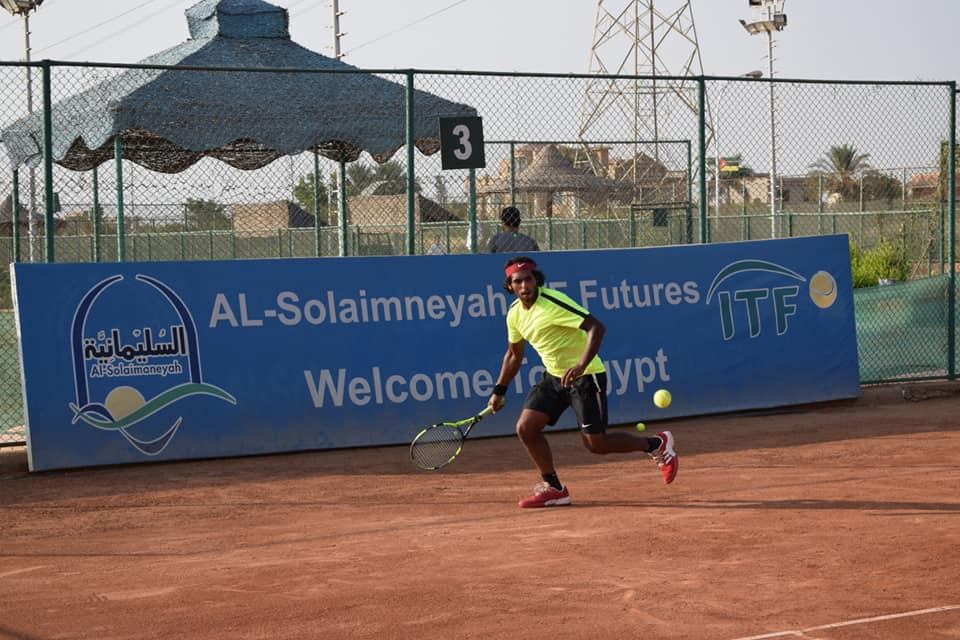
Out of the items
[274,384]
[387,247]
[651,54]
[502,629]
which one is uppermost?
[651,54]

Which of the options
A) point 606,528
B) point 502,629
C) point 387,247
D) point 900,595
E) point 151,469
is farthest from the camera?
point 387,247

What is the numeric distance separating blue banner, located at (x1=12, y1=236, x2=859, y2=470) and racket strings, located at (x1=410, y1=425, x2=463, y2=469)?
1561mm

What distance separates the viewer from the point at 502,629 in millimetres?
5621

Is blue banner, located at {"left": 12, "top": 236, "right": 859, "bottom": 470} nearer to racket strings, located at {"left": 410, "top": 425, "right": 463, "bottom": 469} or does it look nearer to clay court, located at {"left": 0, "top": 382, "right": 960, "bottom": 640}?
clay court, located at {"left": 0, "top": 382, "right": 960, "bottom": 640}

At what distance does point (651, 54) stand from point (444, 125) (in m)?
26.5

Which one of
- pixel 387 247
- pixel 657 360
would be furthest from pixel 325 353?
pixel 387 247

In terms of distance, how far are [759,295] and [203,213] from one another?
929 cm

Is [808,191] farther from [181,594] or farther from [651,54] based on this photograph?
[181,594]

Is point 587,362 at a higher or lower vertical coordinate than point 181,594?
higher

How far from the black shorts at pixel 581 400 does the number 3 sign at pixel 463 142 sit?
3818mm

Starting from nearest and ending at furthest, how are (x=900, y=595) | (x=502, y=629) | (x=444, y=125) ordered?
(x=502, y=629)
(x=900, y=595)
(x=444, y=125)

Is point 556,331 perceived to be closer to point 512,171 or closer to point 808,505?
point 808,505

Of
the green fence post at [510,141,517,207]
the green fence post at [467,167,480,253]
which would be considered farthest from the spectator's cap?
the green fence post at [510,141,517,207]

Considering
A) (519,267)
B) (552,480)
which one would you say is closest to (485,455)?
(552,480)
